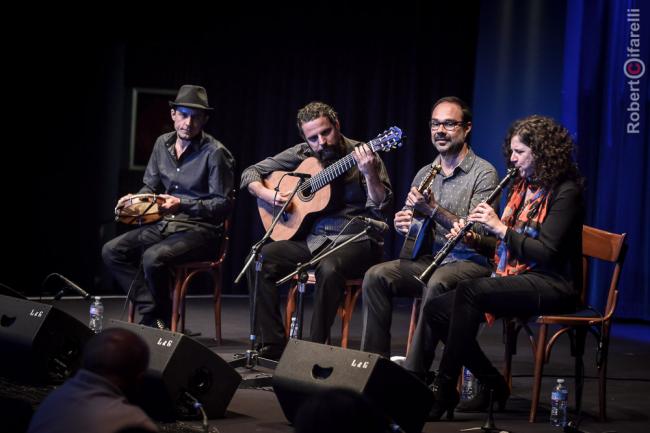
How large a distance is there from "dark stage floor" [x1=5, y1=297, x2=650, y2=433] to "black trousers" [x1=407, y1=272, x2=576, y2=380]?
0.91 ft

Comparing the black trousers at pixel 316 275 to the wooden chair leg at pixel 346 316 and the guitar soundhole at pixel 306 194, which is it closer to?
the wooden chair leg at pixel 346 316

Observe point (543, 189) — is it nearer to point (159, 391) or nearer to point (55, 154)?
point (159, 391)

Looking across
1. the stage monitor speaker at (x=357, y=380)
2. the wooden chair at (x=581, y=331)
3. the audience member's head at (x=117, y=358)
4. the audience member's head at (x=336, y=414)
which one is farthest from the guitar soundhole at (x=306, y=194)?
the audience member's head at (x=336, y=414)

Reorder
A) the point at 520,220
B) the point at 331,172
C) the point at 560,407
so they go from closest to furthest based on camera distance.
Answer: the point at 560,407 → the point at 520,220 → the point at 331,172

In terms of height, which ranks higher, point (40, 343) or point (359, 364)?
point (359, 364)

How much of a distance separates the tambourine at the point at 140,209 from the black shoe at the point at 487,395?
2310 millimetres

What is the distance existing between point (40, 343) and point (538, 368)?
220 centimetres

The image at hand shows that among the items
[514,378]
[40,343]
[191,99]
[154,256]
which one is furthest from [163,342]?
[191,99]

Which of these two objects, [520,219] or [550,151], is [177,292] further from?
[550,151]

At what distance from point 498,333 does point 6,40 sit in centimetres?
452

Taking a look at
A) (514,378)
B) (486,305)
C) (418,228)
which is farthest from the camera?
(514,378)

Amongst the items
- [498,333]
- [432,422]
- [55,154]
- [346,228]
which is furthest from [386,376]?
[55,154]

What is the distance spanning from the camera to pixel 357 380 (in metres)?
3.50

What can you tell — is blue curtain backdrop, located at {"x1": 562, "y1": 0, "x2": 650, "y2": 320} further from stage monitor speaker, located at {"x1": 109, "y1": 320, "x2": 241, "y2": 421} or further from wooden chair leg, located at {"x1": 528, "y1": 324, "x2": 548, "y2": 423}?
stage monitor speaker, located at {"x1": 109, "y1": 320, "x2": 241, "y2": 421}
